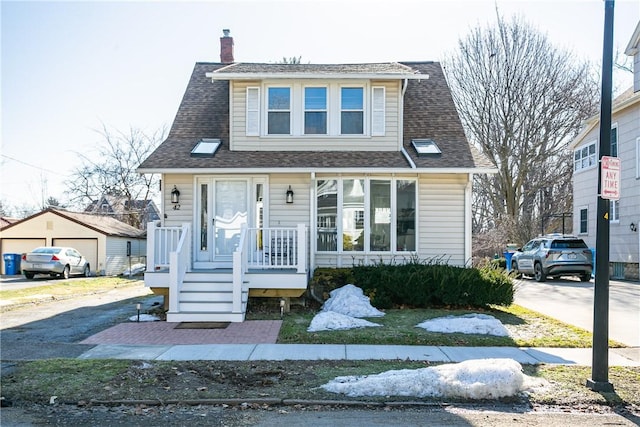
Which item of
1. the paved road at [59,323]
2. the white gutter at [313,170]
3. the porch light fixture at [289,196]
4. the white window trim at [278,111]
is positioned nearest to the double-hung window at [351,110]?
the white window trim at [278,111]

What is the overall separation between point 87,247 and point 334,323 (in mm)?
20810

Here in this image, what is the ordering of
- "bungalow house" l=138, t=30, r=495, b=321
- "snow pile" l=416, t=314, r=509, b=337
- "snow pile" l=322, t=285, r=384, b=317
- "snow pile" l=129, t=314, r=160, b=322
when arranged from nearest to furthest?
"snow pile" l=416, t=314, r=509, b=337, "snow pile" l=129, t=314, r=160, b=322, "snow pile" l=322, t=285, r=384, b=317, "bungalow house" l=138, t=30, r=495, b=321

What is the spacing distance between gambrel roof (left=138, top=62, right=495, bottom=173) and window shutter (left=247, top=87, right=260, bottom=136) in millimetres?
517

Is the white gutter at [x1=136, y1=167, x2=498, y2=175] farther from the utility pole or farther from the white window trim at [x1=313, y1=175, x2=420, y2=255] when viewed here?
the utility pole

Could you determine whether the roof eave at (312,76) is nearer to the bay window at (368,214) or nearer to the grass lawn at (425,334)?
the bay window at (368,214)

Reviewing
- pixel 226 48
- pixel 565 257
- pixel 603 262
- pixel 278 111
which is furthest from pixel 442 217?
pixel 226 48

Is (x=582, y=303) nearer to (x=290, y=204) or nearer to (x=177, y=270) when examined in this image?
(x=290, y=204)

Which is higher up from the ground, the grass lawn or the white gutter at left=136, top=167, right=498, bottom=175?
the white gutter at left=136, top=167, right=498, bottom=175

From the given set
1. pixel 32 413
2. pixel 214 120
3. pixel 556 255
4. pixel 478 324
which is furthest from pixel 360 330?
pixel 556 255

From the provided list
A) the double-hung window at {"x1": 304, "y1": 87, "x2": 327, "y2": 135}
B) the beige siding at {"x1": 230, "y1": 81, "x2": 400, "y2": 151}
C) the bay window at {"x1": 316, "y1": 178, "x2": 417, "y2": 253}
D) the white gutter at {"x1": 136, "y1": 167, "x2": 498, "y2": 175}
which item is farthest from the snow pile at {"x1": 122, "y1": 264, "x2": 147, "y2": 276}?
the bay window at {"x1": 316, "y1": 178, "x2": 417, "y2": 253}

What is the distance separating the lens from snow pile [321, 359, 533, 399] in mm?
5715

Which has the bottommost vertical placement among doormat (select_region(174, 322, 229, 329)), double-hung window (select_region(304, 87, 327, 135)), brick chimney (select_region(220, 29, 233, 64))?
doormat (select_region(174, 322, 229, 329))

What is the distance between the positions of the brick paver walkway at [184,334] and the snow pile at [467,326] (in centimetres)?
283

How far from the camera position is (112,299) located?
15.4 m
